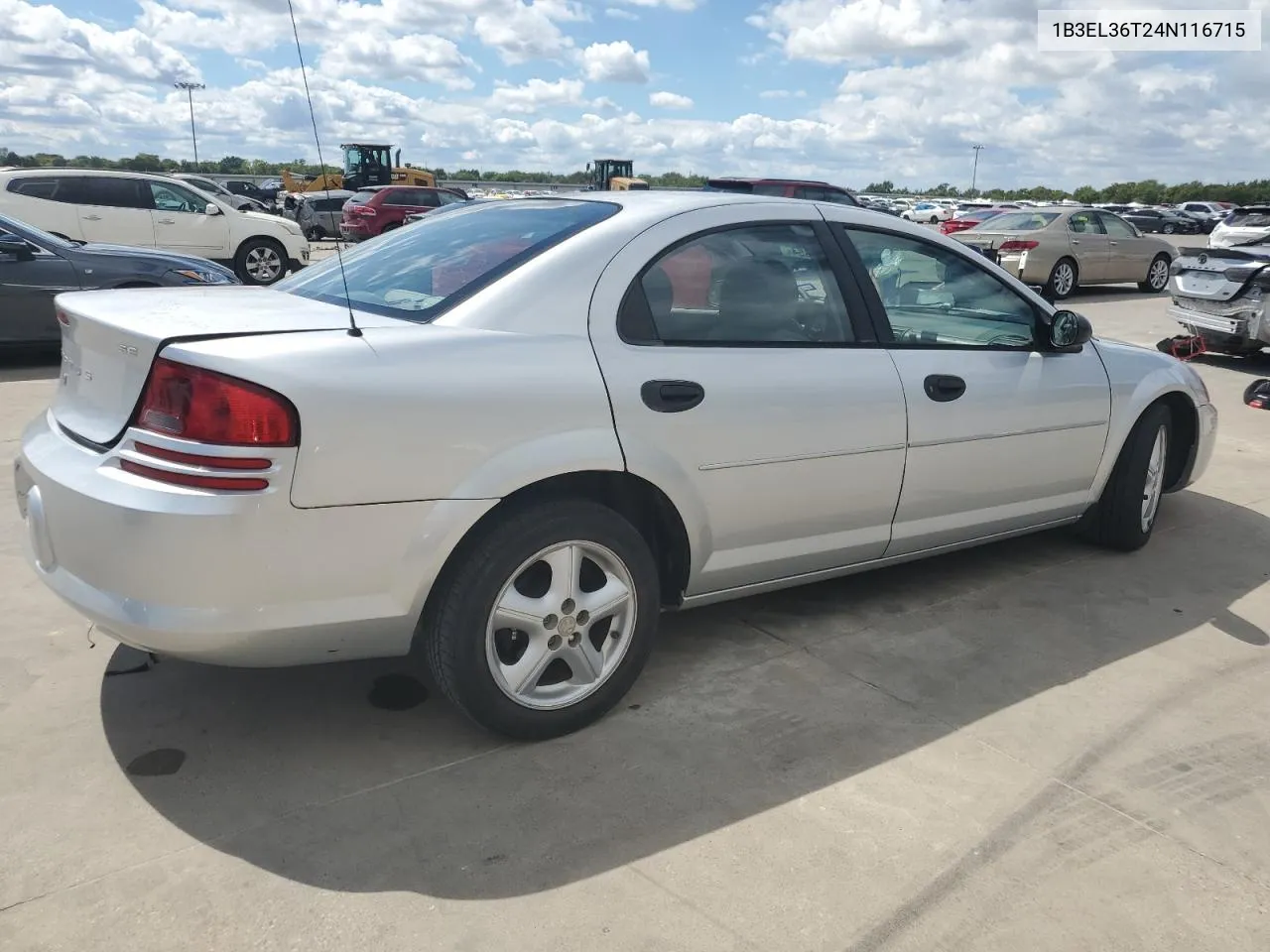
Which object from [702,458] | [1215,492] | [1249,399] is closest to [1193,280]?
[1249,399]

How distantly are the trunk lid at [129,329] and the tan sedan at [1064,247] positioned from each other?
13.8 m

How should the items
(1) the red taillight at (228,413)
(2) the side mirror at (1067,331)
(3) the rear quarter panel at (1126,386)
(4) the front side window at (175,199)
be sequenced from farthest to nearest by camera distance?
(4) the front side window at (175,199) < (3) the rear quarter panel at (1126,386) < (2) the side mirror at (1067,331) < (1) the red taillight at (228,413)

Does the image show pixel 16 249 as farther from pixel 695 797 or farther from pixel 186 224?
pixel 695 797

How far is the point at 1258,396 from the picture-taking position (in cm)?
848

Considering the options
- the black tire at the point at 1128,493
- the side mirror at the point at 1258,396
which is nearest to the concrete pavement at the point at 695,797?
the black tire at the point at 1128,493

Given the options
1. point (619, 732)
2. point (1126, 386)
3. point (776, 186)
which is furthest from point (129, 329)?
point (776, 186)

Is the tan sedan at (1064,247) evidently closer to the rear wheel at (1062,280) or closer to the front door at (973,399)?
the rear wheel at (1062,280)

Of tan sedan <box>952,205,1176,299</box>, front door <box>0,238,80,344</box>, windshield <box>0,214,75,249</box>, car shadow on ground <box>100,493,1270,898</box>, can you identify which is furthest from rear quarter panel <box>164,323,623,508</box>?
tan sedan <box>952,205,1176,299</box>

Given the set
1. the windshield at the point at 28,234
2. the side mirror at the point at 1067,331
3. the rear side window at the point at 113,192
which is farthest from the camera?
the rear side window at the point at 113,192

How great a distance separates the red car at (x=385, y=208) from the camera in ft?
77.9

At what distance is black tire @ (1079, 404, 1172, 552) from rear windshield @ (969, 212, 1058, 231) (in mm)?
12089

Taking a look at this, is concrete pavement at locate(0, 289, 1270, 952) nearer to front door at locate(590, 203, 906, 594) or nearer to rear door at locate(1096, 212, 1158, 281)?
front door at locate(590, 203, 906, 594)

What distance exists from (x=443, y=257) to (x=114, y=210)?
39.1ft

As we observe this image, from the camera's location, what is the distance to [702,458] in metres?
3.10
